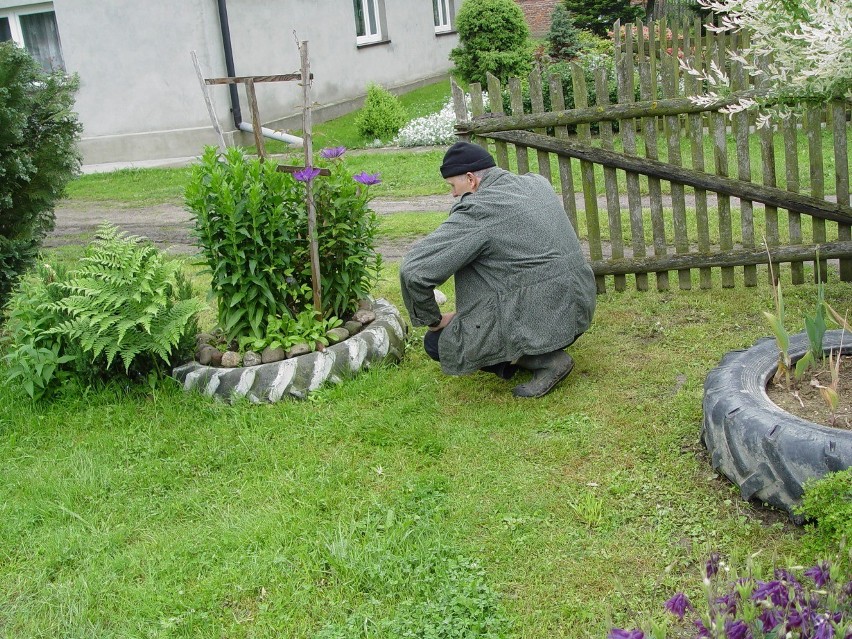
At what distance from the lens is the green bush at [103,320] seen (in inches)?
206

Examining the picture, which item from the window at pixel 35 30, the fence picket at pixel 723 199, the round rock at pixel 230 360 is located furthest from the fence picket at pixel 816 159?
the window at pixel 35 30

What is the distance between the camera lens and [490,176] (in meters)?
4.98

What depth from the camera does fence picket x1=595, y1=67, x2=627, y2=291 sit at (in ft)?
20.8

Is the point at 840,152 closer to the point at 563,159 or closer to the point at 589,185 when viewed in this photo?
the point at 589,185

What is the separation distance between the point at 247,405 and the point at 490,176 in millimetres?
1963

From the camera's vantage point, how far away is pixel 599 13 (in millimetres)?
24078

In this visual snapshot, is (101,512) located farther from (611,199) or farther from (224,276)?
(611,199)

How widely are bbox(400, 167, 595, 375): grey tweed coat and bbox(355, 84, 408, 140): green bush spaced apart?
11.5 meters

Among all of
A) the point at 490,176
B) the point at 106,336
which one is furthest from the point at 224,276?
the point at 490,176

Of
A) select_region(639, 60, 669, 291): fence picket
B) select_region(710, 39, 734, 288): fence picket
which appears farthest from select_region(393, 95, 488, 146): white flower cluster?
select_region(710, 39, 734, 288): fence picket

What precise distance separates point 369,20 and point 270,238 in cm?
1695

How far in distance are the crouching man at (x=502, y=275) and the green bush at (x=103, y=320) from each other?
1.56m

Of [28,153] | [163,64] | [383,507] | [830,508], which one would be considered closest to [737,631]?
[830,508]

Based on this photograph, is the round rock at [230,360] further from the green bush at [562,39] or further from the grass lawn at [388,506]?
the green bush at [562,39]
